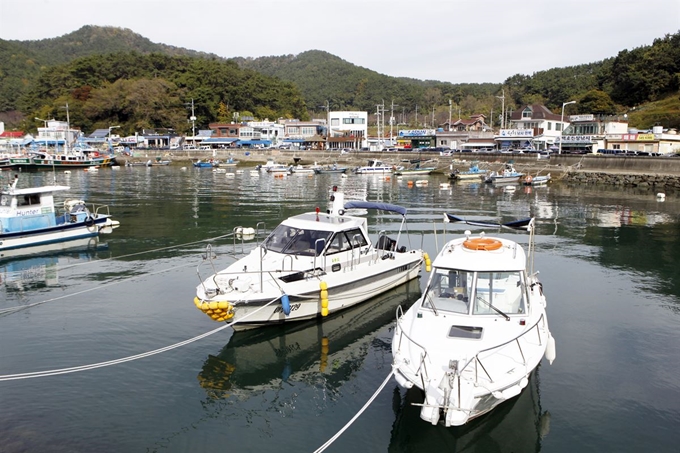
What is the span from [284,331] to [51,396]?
6.63 metres

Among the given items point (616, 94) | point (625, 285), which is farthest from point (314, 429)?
point (616, 94)

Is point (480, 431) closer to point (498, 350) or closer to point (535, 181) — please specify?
point (498, 350)

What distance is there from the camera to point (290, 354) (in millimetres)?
15023

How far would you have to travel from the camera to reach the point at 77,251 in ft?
93.0

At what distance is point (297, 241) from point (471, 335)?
884 centimetres

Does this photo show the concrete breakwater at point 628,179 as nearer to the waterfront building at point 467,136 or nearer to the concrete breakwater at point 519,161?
the concrete breakwater at point 519,161

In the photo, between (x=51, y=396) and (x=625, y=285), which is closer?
(x=51, y=396)

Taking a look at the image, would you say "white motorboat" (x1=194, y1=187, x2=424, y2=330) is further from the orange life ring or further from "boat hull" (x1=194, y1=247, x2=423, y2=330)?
the orange life ring

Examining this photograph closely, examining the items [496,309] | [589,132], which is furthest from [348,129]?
[496,309]

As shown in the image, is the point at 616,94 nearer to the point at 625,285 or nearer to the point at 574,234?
the point at 574,234

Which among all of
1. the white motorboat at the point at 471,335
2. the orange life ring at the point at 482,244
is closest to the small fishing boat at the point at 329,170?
the orange life ring at the point at 482,244

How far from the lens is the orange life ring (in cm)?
1330

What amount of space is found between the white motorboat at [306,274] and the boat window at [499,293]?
5655mm

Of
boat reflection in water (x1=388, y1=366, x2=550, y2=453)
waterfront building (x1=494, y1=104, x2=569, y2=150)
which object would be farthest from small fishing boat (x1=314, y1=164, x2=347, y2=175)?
boat reflection in water (x1=388, y1=366, x2=550, y2=453)
